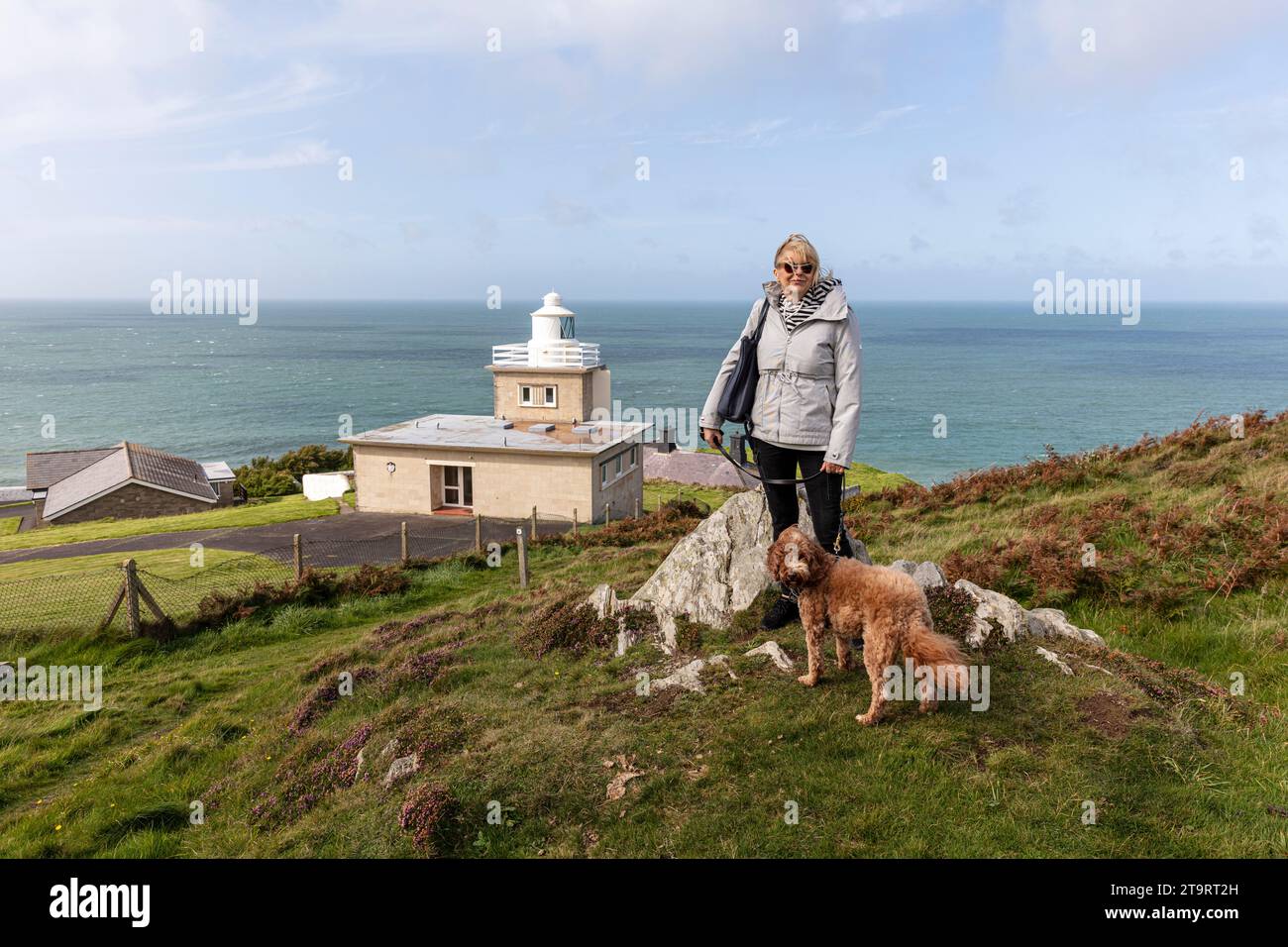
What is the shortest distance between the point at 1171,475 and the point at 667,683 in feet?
40.7

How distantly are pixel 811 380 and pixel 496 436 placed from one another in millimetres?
27000

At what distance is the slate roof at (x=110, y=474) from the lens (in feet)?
128

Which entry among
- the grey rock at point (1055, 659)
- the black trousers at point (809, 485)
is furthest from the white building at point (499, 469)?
the grey rock at point (1055, 659)

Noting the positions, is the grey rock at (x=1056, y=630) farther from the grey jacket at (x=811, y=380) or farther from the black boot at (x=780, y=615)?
the grey jacket at (x=811, y=380)

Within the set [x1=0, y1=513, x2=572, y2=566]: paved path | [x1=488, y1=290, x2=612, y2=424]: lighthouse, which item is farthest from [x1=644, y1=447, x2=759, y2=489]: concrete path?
[x1=0, y1=513, x2=572, y2=566]: paved path

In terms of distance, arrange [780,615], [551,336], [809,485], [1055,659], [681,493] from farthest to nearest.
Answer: [681,493], [551,336], [780,615], [1055,659], [809,485]

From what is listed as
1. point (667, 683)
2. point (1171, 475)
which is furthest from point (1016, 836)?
point (1171, 475)

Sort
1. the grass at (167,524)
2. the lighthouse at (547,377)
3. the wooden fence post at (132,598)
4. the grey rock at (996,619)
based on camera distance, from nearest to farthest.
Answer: the grey rock at (996,619)
the wooden fence post at (132,598)
the grass at (167,524)
the lighthouse at (547,377)

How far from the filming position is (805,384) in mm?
6059

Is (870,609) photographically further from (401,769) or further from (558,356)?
(558,356)

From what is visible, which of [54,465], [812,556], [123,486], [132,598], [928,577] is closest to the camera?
[812,556]

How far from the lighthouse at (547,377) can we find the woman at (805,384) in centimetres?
3015

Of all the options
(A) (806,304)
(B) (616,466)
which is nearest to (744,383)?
(A) (806,304)

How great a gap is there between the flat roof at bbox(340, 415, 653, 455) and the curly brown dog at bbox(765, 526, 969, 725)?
23.5 metres
